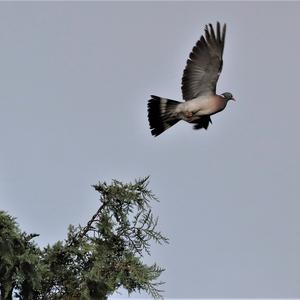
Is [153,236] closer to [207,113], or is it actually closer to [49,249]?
[49,249]

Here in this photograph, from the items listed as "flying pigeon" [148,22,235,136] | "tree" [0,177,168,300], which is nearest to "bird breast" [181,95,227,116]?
"flying pigeon" [148,22,235,136]

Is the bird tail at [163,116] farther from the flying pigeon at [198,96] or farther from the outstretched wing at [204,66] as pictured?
the outstretched wing at [204,66]

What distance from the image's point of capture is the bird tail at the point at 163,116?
13.9 metres

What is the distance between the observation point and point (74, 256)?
8344 millimetres

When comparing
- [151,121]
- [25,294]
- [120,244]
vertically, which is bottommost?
[25,294]

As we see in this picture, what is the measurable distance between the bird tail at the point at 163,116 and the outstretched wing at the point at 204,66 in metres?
0.27

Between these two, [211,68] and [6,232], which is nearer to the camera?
[6,232]

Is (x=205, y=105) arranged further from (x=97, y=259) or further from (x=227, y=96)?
(x=97, y=259)

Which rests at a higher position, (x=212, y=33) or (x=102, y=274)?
(x=212, y=33)

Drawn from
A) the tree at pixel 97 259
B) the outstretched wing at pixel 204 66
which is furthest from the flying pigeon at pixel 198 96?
the tree at pixel 97 259

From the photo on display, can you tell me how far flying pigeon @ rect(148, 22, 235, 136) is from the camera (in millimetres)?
13469

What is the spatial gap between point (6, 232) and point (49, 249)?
521 mm

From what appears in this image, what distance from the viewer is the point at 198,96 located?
547 inches

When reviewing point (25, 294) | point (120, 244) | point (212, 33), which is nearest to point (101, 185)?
point (120, 244)
